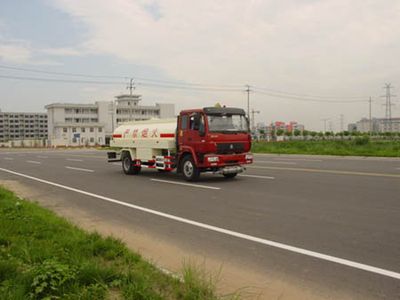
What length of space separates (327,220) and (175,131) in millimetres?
8858

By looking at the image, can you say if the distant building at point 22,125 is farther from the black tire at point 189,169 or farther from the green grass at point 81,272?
the green grass at point 81,272

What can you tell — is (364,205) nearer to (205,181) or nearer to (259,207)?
(259,207)

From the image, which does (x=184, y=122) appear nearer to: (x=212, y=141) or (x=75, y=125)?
(x=212, y=141)

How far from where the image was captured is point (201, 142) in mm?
14195

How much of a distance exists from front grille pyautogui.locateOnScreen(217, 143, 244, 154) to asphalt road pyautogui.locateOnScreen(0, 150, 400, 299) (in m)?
1.08

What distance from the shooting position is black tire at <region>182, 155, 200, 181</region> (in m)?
14.4

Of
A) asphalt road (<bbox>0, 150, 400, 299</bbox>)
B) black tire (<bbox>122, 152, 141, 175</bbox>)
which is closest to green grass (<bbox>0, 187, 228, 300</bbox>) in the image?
asphalt road (<bbox>0, 150, 400, 299</bbox>)

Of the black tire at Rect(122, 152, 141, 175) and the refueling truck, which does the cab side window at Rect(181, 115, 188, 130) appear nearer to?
the refueling truck

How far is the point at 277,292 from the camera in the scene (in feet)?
14.7

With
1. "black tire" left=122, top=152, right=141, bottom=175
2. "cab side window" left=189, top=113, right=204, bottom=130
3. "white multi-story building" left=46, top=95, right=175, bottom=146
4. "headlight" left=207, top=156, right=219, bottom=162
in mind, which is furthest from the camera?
"white multi-story building" left=46, top=95, right=175, bottom=146

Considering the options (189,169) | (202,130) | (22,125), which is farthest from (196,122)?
(22,125)

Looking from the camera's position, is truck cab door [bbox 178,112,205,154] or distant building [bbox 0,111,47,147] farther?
distant building [bbox 0,111,47,147]

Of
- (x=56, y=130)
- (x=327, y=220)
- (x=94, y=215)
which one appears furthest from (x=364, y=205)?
(x=56, y=130)

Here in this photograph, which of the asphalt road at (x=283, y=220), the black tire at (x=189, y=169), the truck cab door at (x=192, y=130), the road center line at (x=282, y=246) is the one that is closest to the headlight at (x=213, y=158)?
the truck cab door at (x=192, y=130)
